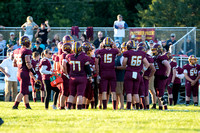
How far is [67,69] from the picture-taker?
48.7 ft

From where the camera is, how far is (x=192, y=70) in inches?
817

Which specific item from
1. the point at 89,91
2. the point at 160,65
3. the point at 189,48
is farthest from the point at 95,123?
the point at 189,48

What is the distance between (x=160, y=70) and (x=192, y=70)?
16.4ft

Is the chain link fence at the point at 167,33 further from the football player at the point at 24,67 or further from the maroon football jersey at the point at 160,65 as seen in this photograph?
the football player at the point at 24,67

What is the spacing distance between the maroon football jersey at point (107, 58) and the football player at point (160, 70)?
5.57 feet

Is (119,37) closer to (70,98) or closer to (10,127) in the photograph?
(70,98)

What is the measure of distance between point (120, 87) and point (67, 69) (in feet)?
7.01

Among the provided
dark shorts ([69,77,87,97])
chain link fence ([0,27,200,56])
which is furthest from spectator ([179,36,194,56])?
dark shorts ([69,77,87,97])

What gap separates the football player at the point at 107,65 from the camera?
1507 cm

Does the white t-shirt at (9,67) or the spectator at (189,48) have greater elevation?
the spectator at (189,48)

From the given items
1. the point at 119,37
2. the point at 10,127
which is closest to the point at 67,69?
the point at 10,127

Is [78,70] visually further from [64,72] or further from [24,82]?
[24,82]

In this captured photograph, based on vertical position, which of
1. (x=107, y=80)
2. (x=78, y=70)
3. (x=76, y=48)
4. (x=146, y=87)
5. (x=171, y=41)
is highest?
(x=171, y=41)

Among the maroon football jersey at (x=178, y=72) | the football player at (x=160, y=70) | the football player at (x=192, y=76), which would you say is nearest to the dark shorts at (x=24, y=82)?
the football player at (x=160, y=70)
